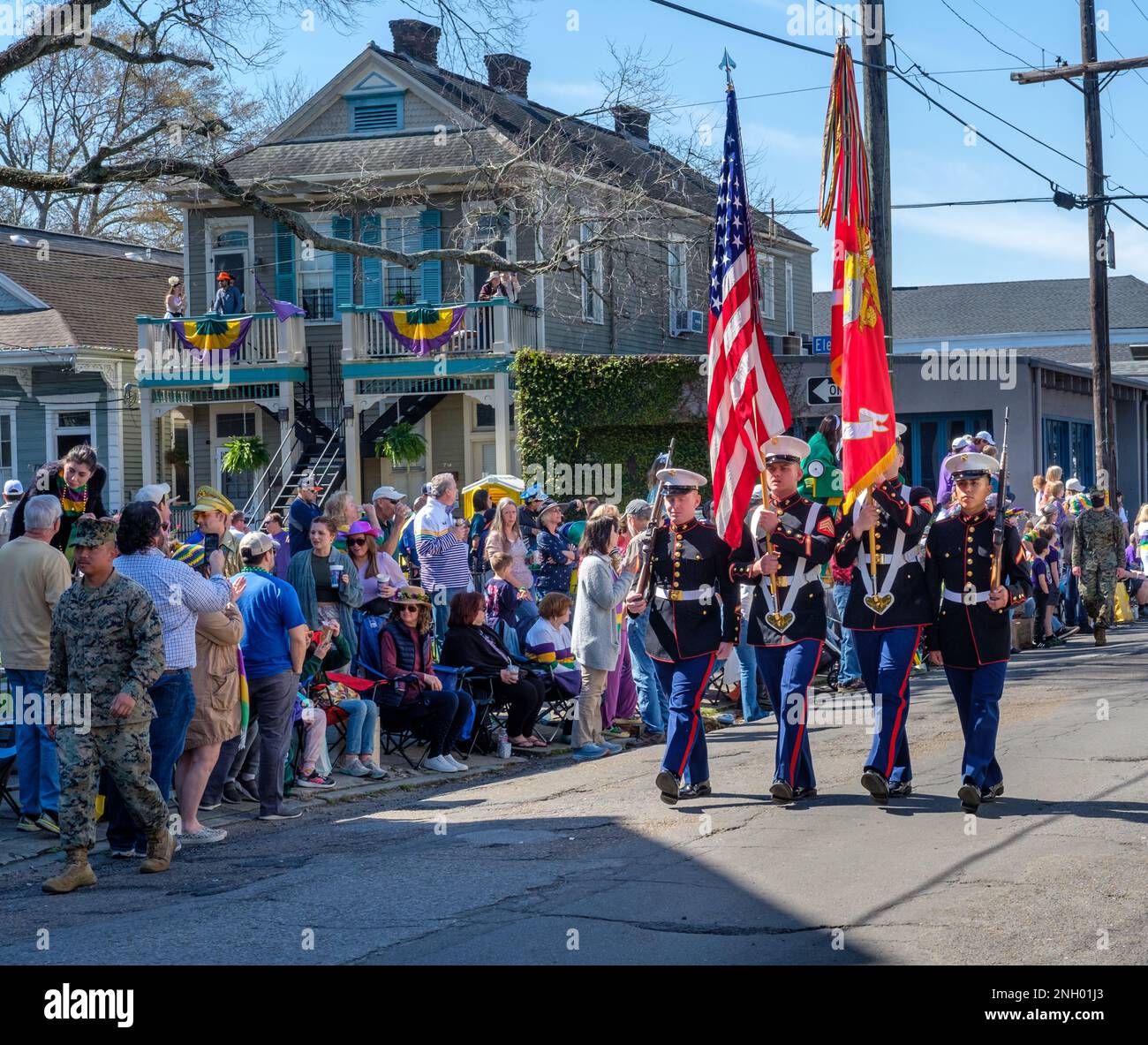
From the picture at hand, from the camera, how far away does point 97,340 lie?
32.5 meters

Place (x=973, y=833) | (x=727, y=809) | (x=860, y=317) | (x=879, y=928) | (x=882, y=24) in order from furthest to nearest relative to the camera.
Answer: (x=882, y=24)
(x=860, y=317)
(x=727, y=809)
(x=973, y=833)
(x=879, y=928)

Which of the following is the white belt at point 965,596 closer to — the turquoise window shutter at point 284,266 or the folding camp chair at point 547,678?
the folding camp chair at point 547,678

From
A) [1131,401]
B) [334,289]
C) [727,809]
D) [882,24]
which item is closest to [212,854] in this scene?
[727,809]

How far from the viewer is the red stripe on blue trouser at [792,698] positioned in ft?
30.9

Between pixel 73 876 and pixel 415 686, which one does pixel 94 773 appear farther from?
pixel 415 686

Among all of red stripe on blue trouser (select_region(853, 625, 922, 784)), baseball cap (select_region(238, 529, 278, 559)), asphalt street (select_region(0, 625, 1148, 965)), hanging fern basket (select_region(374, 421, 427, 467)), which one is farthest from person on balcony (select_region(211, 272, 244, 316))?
red stripe on blue trouser (select_region(853, 625, 922, 784))

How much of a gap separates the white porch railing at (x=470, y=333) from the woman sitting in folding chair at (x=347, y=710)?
55.9 feet

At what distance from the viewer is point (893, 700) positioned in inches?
368

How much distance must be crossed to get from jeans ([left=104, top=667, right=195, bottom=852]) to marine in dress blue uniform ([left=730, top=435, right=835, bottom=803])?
11.0 feet

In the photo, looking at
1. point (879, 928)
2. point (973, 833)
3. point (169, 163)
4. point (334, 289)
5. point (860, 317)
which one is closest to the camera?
point (879, 928)

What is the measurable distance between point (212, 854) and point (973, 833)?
4.19 meters

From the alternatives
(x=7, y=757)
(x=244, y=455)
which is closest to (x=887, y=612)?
(x=7, y=757)

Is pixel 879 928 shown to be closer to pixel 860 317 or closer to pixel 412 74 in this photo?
pixel 860 317

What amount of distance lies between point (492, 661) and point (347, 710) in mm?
1415
